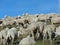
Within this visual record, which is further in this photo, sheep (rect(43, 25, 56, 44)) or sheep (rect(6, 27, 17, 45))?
sheep (rect(43, 25, 56, 44))

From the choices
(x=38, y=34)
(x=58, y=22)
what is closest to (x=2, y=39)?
(x=38, y=34)

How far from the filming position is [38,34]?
3400 cm

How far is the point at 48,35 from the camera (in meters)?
34.7

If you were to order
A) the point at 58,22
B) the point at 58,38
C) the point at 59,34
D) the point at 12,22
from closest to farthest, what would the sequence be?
the point at 58,38 → the point at 59,34 → the point at 58,22 → the point at 12,22

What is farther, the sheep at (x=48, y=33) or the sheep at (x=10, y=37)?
the sheep at (x=48, y=33)

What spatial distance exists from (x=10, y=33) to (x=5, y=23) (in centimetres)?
2547

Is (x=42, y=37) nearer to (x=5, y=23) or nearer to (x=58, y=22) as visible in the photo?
(x=58, y=22)

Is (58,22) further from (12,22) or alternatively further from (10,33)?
(10,33)

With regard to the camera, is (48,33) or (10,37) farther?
(48,33)

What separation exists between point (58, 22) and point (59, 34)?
1685cm

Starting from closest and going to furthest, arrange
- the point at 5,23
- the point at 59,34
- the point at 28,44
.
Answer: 1. the point at 28,44
2. the point at 59,34
3. the point at 5,23

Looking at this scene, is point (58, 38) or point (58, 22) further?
point (58, 22)

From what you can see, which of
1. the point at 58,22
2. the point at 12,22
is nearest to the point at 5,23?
the point at 12,22

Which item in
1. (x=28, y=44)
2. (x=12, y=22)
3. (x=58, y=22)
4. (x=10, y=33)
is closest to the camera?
(x=28, y=44)
